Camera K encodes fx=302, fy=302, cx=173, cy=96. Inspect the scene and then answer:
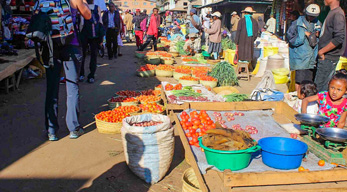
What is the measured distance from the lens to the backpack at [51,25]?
383cm

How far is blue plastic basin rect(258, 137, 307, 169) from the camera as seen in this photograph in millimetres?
2621

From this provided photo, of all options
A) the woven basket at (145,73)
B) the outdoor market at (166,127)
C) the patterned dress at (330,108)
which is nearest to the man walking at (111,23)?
the woven basket at (145,73)

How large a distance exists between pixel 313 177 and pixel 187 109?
2360 millimetres

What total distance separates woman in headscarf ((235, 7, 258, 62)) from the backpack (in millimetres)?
6174

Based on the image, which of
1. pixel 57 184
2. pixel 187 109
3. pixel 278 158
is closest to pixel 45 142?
pixel 57 184

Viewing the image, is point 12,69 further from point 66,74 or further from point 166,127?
point 166,127

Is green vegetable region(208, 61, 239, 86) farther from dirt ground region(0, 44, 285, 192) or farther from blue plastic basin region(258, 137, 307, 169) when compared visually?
blue plastic basin region(258, 137, 307, 169)

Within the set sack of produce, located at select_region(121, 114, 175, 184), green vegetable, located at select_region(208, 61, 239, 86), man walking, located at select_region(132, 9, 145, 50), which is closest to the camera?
sack of produce, located at select_region(121, 114, 175, 184)

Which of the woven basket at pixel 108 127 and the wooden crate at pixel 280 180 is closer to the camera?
the wooden crate at pixel 280 180

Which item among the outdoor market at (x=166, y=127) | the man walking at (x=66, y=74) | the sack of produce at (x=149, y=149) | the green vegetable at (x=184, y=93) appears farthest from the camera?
the green vegetable at (x=184, y=93)

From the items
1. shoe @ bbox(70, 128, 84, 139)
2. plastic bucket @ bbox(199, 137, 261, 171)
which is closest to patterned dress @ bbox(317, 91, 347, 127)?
plastic bucket @ bbox(199, 137, 261, 171)

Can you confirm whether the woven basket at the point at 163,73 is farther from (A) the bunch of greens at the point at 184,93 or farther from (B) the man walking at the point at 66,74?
(B) the man walking at the point at 66,74

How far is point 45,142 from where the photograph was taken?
171 inches

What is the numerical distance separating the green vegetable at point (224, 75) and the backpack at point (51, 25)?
4773mm
